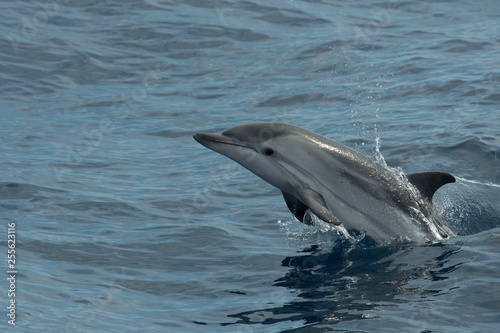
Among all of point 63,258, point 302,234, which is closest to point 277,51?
point 302,234

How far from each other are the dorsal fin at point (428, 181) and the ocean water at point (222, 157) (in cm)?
67

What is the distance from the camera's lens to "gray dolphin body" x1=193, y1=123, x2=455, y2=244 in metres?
9.46

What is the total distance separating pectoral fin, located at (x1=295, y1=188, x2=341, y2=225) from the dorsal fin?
3.76 ft

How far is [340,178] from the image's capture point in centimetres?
945

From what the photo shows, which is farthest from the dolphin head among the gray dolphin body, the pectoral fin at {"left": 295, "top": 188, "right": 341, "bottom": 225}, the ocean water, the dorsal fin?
the dorsal fin

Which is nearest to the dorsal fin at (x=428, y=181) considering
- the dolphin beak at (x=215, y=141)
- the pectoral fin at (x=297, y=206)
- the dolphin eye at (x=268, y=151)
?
the pectoral fin at (x=297, y=206)

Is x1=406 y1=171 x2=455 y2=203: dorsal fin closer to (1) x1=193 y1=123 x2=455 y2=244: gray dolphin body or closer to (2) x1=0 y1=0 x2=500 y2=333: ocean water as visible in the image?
(1) x1=193 y1=123 x2=455 y2=244: gray dolphin body

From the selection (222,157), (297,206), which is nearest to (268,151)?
(297,206)

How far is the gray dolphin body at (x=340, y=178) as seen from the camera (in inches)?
372

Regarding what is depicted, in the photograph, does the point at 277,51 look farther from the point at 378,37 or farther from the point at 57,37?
the point at 57,37

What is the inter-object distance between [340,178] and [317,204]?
574mm

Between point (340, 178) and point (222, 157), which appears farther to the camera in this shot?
point (222, 157)

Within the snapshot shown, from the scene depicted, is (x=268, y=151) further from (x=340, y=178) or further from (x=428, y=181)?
(x=428, y=181)

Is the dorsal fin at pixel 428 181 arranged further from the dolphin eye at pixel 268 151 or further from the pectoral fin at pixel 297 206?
the dolphin eye at pixel 268 151
